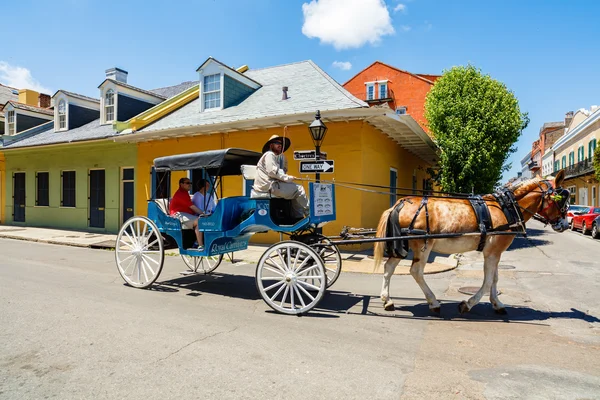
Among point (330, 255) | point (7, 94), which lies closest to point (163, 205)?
point (330, 255)

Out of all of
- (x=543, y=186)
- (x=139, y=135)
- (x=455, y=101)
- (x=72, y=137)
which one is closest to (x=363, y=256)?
(x=543, y=186)

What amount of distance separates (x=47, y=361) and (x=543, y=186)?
6.52 meters

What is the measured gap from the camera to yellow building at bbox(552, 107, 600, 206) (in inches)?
1182

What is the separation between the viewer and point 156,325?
4.77 m

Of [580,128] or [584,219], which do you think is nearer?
[584,219]

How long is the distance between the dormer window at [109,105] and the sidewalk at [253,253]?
5364 millimetres

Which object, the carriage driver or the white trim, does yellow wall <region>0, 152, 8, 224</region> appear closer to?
the carriage driver

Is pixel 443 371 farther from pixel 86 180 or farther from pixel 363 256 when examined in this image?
pixel 86 180

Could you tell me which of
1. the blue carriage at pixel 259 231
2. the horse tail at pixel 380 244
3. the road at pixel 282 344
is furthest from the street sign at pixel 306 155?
the horse tail at pixel 380 244

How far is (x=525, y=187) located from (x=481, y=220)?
97 centimetres

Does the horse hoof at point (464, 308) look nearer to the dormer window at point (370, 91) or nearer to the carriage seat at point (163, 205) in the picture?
the carriage seat at point (163, 205)

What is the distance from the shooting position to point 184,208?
22.4 ft

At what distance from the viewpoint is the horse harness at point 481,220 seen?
5336 millimetres

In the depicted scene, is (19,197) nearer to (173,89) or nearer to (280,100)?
(173,89)
